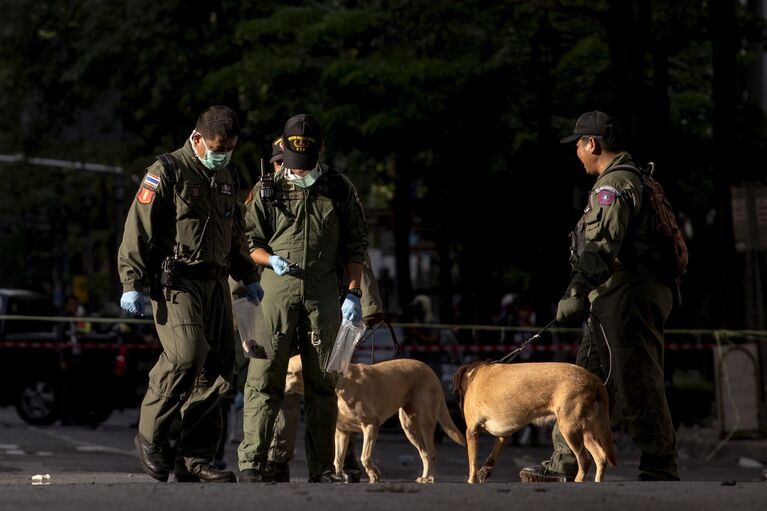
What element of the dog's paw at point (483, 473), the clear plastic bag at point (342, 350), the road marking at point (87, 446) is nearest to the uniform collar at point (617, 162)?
the clear plastic bag at point (342, 350)

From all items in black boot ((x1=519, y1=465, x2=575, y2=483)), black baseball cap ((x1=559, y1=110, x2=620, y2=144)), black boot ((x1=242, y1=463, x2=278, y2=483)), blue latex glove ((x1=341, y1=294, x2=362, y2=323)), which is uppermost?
black baseball cap ((x1=559, y1=110, x2=620, y2=144))

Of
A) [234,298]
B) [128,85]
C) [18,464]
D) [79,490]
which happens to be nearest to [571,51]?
[128,85]

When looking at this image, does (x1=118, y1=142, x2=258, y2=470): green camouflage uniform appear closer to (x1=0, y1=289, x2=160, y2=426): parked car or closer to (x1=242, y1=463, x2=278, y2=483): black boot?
(x1=242, y1=463, x2=278, y2=483): black boot

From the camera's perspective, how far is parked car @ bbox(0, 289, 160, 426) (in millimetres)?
22922

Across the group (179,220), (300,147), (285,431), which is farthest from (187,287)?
(285,431)

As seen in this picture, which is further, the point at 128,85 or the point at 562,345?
the point at 128,85

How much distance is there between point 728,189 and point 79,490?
14.3 meters

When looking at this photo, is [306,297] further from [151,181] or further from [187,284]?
[151,181]

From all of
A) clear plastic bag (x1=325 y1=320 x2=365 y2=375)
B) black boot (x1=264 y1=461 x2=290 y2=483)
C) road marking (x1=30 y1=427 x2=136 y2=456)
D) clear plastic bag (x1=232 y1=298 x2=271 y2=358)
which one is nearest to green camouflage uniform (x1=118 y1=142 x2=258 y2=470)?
clear plastic bag (x1=232 y1=298 x2=271 y2=358)

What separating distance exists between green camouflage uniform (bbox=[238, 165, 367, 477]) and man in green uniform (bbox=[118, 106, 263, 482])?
39 centimetres

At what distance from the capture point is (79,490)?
8562 millimetres

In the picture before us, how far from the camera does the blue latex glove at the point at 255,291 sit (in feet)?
33.3

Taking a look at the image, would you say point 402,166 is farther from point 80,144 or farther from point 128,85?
point 80,144

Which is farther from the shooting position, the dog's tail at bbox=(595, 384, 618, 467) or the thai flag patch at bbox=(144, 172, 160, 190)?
the dog's tail at bbox=(595, 384, 618, 467)
